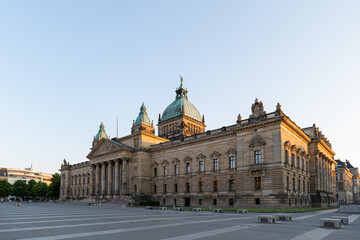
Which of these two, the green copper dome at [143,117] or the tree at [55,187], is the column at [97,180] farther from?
the tree at [55,187]

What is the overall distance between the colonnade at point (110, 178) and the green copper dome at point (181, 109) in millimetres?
25355

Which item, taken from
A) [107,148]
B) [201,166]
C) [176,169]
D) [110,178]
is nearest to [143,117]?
[107,148]

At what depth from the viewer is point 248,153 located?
51.3m

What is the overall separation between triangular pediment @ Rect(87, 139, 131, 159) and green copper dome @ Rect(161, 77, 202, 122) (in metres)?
23.3

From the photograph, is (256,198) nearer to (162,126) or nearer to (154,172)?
(154,172)

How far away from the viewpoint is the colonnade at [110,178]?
7294 centimetres

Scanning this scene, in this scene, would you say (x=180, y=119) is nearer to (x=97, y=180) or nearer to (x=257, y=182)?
(x=97, y=180)

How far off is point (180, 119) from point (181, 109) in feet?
12.9

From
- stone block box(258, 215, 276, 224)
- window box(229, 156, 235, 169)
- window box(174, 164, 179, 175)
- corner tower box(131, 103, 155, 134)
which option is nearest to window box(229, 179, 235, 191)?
window box(229, 156, 235, 169)

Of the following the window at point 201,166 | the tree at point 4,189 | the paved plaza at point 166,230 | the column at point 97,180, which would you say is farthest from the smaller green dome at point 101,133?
the paved plaza at point 166,230

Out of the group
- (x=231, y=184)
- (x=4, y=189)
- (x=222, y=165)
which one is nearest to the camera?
(x=231, y=184)

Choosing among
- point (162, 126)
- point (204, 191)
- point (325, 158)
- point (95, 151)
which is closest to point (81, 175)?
point (95, 151)

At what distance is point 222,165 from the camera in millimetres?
56750

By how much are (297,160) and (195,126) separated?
43393 millimetres
